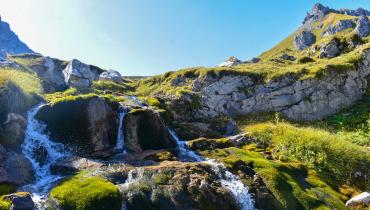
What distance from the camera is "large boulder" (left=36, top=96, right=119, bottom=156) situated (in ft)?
96.9

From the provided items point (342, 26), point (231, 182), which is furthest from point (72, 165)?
point (342, 26)

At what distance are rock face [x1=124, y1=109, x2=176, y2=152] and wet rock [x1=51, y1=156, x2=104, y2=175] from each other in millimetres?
5955

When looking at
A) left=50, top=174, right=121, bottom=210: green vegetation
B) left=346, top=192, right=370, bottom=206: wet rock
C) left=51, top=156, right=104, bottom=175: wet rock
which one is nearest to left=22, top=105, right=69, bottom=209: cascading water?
left=51, top=156, right=104, bottom=175: wet rock

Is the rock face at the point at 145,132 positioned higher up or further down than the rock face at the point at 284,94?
further down

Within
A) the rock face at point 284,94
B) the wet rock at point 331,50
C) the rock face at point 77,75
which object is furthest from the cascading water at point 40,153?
the wet rock at point 331,50

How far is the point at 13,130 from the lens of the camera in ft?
85.8

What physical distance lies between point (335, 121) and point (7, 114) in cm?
4182

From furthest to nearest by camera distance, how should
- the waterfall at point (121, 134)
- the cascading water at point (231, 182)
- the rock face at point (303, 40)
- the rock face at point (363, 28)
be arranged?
the rock face at point (303, 40) < the rock face at point (363, 28) < the waterfall at point (121, 134) < the cascading water at point (231, 182)

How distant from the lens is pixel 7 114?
27.6 meters

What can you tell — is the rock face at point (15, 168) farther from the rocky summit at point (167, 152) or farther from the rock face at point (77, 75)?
the rock face at point (77, 75)

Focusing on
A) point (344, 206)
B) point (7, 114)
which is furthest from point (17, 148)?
point (344, 206)

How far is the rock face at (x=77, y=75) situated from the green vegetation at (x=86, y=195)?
31506 millimetres

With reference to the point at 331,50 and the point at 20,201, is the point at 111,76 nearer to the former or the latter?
the point at 331,50

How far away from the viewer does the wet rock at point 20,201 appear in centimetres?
1788
